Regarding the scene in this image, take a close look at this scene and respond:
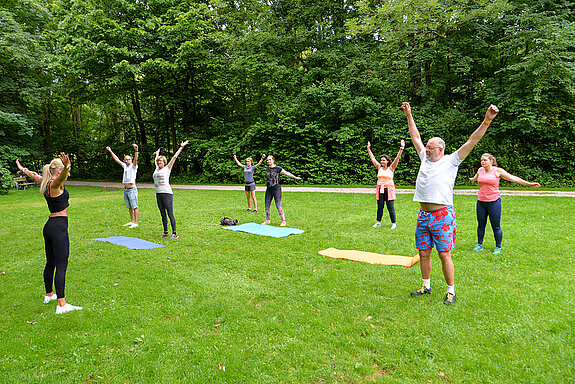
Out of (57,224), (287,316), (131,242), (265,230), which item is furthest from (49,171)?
(265,230)

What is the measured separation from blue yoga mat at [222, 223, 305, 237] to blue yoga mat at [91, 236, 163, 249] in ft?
7.17

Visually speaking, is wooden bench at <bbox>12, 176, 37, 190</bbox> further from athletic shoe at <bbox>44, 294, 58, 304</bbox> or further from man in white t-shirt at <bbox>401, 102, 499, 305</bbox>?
man in white t-shirt at <bbox>401, 102, 499, 305</bbox>

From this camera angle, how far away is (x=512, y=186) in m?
18.8

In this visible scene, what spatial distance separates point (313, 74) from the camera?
23203mm

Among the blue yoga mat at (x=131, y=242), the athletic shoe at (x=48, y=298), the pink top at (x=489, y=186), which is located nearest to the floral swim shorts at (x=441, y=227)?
the pink top at (x=489, y=186)

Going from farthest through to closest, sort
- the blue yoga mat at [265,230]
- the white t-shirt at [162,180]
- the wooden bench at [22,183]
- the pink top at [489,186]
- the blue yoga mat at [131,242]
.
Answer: the wooden bench at [22,183] < the blue yoga mat at [265,230] < the white t-shirt at [162,180] < the blue yoga mat at [131,242] < the pink top at [489,186]

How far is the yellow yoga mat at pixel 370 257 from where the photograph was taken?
20.7 ft

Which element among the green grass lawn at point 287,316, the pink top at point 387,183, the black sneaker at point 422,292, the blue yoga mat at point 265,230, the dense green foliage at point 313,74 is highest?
the dense green foliage at point 313,74

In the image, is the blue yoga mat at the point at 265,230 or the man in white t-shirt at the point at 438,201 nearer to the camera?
the man in white t-shirt at the point at 438,201

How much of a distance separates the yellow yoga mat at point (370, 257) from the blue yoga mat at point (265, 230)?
1.89 meters

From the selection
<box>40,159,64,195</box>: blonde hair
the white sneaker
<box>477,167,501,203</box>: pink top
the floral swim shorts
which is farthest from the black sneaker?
<box>40,159,64,195</box>: blonde hair

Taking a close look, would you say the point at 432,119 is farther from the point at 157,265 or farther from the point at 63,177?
the point at 63,177

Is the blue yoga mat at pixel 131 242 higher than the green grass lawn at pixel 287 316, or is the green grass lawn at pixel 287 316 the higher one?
the blue yoga mat at pixel 131 242

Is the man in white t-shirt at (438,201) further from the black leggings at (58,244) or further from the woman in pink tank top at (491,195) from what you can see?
the black leggings at (58,244)
